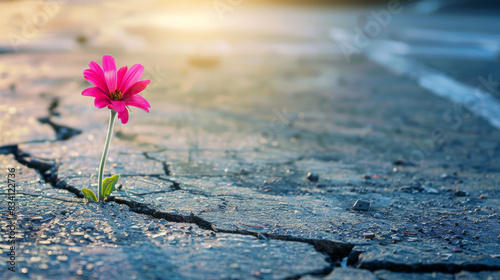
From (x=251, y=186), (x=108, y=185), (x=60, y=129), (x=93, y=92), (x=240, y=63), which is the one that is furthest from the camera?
(x=240, y=63)

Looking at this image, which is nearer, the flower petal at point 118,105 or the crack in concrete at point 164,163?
the flower petal at point 118,105

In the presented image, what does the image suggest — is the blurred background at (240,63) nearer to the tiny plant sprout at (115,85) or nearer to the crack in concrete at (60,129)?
the crack in concrete at (60,129)

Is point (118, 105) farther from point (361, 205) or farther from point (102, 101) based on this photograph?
point (361, 205)

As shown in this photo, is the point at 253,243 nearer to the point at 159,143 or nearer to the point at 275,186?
the point at 275,186

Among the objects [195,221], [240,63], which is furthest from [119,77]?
[240,63]

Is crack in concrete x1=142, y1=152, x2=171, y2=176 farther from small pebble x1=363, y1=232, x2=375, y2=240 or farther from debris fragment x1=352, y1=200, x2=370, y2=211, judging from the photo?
small pebble x1=363, y1=232, x2=375, y2=240

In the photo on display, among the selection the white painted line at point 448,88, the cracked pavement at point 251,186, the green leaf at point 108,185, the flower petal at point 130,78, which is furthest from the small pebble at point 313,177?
the white painted line at point 448,88

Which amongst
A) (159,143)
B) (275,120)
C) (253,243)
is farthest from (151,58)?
(253,243)
